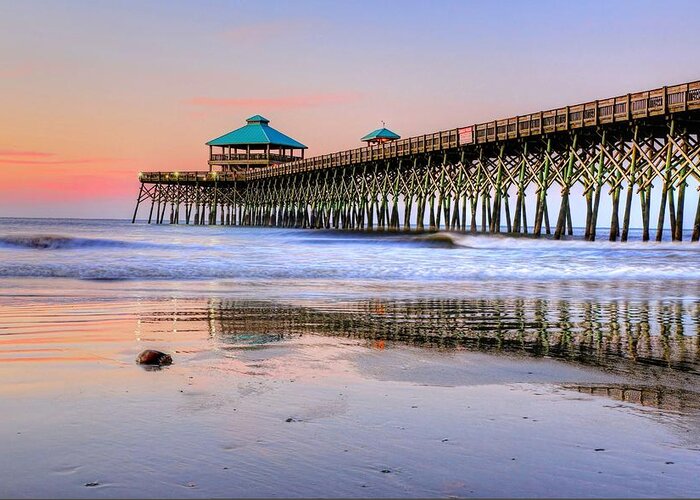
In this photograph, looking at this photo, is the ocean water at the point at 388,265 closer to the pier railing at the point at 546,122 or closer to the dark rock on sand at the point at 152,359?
the pier railing at the point at 546,122

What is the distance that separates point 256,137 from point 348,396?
83683mm

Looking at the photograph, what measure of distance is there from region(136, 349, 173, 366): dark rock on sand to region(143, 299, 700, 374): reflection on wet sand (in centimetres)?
111

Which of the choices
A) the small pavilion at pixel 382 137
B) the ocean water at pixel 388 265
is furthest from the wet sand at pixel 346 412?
the small pavilion at pixel 382 137

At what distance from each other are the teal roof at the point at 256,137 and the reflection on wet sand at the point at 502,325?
76554 mm

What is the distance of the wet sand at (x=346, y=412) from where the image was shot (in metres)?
2.91

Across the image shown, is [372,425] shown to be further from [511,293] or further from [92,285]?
[92,285]

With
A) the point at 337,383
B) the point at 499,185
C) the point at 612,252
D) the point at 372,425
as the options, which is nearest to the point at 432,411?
the point at 372,425

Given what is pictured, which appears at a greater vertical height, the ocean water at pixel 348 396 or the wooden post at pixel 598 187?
the wooden post at pixel 598 187

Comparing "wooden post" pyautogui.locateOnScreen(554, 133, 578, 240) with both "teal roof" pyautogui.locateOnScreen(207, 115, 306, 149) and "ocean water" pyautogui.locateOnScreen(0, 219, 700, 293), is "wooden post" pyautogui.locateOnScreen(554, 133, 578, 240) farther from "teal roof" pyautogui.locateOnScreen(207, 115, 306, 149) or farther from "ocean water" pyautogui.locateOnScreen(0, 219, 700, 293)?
"teal roof" pyautogui.locateOnScreen(207, 115, 306, 149)

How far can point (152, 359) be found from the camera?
5.35m

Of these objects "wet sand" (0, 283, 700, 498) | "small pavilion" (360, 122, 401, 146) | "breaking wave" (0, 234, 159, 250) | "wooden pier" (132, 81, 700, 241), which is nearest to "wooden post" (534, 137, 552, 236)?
"wooden pier" (132, 81, 700, 241)

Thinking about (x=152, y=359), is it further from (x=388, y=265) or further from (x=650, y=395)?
(x=388, y=265)

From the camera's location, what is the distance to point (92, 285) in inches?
503

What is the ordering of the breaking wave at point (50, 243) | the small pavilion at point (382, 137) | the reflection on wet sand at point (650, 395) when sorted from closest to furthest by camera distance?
the reflection on wet sand at point (650, 395)
the breaking wave at point (50, 243)
the small pavilion at point (382, 137)
